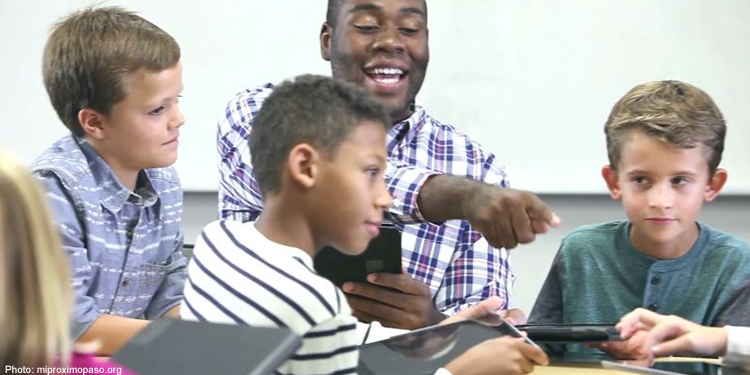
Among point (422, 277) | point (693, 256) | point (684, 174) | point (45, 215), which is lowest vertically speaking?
point (422, 277)

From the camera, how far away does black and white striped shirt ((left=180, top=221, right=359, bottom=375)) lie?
109cm

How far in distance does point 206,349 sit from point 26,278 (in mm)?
168

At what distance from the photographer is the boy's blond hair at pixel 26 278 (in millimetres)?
718

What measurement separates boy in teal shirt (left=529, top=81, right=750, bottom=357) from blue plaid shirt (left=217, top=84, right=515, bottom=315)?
14 cm

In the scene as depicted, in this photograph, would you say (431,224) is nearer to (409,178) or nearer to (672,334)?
(409,178)

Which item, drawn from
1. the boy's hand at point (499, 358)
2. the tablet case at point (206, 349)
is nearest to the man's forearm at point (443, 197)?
the boy's hand at point (499, 358)

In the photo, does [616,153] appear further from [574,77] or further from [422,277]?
[574,77]

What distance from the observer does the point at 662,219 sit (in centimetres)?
166

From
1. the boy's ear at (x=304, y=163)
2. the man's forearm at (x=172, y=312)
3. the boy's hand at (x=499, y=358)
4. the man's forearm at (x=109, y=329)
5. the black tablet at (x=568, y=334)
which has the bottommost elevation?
the man's forearm at (x=172, y=312)

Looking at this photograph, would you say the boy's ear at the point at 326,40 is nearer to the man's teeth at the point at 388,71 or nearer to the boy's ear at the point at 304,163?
the man's teeth at the point at 388,71

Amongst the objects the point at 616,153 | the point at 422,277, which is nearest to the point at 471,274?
the point at 422,277

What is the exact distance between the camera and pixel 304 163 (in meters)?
1.25

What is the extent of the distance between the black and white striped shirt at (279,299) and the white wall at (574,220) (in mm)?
1660

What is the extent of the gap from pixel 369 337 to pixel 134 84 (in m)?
0.55
